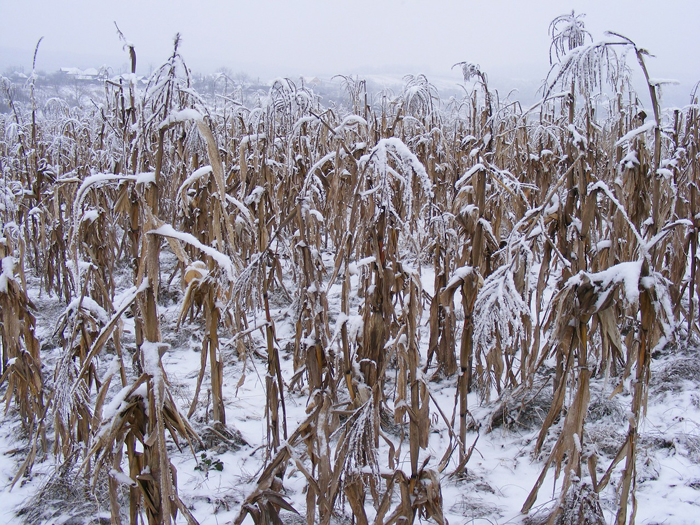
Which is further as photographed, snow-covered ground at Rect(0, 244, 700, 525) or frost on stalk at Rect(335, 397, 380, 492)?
snow-covered ground at Rect(0, 244, 700, 525)

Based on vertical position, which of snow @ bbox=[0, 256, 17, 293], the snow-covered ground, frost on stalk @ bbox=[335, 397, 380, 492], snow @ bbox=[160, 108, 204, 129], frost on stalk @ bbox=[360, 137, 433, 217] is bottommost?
the snow-covered ground

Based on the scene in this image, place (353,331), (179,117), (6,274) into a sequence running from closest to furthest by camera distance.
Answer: (179,117) → (353,331) → (6,274)

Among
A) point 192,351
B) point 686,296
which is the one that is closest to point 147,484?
point 192,351

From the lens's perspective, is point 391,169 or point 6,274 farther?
point 6,274

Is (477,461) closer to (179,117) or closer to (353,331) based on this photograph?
(353,331)

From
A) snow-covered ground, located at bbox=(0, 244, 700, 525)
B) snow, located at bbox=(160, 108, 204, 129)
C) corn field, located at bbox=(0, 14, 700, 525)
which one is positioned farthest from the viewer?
snow-covered ground, located at bbox=(0, 244, 700, 525)

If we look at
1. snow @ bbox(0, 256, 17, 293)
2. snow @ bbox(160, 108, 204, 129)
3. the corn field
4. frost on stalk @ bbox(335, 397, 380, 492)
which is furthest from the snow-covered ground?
snow @ bbox(160, 108, 204, 129)

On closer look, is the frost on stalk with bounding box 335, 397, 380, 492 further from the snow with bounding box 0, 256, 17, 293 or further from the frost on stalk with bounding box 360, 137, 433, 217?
the snow with bounding box 0, 256, 17, 293

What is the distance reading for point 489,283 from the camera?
1.49 metres

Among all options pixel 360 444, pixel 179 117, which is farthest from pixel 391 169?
pixel 360 444

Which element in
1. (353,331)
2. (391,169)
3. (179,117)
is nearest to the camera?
(179,117)

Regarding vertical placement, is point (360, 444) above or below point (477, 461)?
above

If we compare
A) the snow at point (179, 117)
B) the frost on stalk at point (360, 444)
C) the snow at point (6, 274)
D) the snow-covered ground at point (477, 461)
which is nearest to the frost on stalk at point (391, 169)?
the snow at point (179, 117)

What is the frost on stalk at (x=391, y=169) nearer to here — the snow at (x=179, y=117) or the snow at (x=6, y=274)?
the snow at (x=179, y=117)
